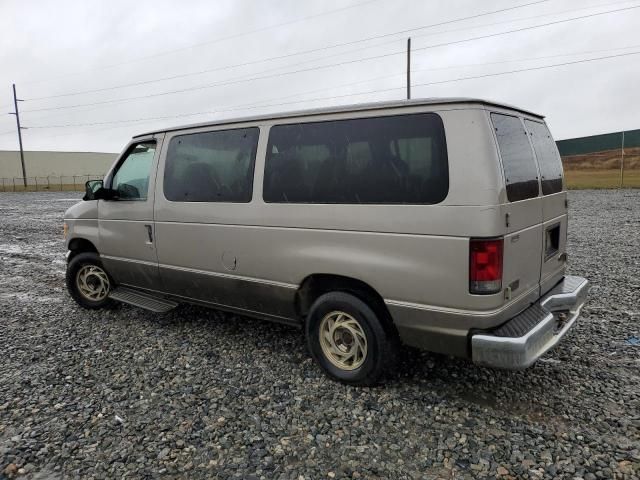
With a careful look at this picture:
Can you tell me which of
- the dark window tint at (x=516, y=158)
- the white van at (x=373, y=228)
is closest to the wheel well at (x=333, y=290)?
the white van at (x=373, y=228)

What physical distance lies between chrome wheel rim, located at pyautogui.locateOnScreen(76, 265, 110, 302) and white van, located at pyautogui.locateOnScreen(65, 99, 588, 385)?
1.11 m

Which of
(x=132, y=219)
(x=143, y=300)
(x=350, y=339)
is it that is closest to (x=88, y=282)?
(x=143, y=300)

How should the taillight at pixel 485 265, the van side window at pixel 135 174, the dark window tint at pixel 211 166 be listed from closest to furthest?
the taillight at pixel 485 265 < the dark window tint at pixel 211 166 < the van side window at pixel 135 174

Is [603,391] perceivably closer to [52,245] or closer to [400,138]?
[400,138]

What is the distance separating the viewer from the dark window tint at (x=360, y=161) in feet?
10.3

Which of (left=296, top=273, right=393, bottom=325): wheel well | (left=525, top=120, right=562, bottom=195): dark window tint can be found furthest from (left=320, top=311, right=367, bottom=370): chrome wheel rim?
(left=525, top=120, right=562, bottom=195): dark window tint

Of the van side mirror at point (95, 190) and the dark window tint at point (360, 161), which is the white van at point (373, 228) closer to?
the dark window tint at point (360, 161)

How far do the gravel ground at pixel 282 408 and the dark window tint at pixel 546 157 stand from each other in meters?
1.49

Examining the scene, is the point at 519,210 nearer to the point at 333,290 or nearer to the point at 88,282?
the point at 333,290

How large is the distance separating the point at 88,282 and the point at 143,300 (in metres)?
1.12

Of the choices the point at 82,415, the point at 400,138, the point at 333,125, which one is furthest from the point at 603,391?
the point at 82,415

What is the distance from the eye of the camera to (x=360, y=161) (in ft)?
11.3

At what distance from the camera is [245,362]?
4.14 metres

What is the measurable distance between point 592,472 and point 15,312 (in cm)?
611
